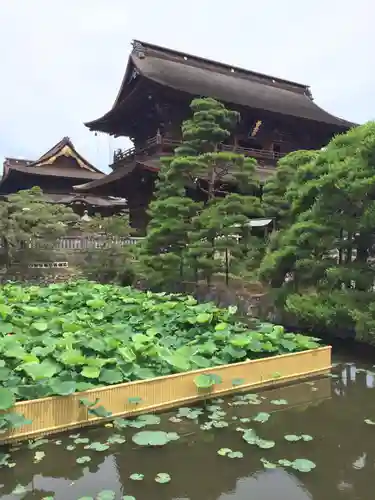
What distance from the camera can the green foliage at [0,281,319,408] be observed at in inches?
164

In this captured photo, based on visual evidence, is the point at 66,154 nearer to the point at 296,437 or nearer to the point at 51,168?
the point at 51,168

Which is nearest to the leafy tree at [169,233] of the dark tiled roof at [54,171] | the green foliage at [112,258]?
the green foliage at [112,258]

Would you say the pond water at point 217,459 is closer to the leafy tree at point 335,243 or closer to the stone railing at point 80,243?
the leafy tree at point 335,243

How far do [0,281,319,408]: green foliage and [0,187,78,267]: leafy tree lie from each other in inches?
185

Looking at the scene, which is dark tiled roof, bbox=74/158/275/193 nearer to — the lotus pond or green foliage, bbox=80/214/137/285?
green foliage, bbox=80/214/137/285

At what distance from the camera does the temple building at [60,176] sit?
77.8 ft

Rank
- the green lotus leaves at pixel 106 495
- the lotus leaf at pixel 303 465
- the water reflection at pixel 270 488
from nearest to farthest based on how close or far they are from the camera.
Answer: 1. the green lotus leaves at pixel 106 495
2. the water reflection at pixel 270 488
3. the lotus leaf at pixel 303 465

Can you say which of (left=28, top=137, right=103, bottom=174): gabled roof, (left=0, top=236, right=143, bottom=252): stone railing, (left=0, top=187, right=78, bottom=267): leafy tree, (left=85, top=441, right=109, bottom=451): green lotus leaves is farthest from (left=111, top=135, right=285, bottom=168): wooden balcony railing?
(left=85, top=441, right=109, bottom=451): green lotus leaves

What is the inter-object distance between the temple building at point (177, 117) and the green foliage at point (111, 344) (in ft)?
26.1

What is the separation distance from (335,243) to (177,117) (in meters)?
11.0

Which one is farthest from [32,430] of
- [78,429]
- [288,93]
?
[288,93]

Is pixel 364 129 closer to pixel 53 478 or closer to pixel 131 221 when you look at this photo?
pixel 53 478

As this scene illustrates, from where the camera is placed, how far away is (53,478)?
10.8 ft

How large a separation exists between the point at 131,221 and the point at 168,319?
11368mm
